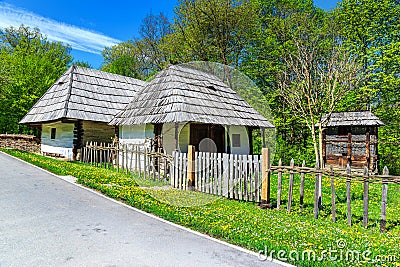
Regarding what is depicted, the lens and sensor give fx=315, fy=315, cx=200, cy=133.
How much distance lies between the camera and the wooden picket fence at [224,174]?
7945 mm

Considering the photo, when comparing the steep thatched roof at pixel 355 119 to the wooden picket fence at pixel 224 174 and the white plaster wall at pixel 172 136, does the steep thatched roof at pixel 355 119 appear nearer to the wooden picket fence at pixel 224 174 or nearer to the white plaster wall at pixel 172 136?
the white plaster wall at pixel 172 136

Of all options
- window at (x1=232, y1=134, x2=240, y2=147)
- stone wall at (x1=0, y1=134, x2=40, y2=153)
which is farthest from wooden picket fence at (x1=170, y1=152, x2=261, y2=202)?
stone wall at (x1=0, y1=134, x2=40, y2=153)

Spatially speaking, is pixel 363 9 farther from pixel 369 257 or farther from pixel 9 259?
pixel 9 259

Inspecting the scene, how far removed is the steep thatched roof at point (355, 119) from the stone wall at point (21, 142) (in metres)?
17.7

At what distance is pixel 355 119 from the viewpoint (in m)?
19.4

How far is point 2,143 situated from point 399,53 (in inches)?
1084

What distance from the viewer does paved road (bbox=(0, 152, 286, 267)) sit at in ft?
12.9

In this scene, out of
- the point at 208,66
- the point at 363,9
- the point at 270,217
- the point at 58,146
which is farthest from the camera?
the point at 363,9

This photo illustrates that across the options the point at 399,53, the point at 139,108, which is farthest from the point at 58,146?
the point at 399,53

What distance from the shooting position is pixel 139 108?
45.7ft

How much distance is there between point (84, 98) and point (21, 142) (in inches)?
268

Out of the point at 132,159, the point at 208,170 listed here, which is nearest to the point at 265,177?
the point at 208,170

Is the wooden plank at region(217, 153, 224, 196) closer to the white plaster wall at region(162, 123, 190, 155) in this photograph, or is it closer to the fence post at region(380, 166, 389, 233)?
the fence post at region(380, 166, 389, 233)

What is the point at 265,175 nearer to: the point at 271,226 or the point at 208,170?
the point at 208,170
